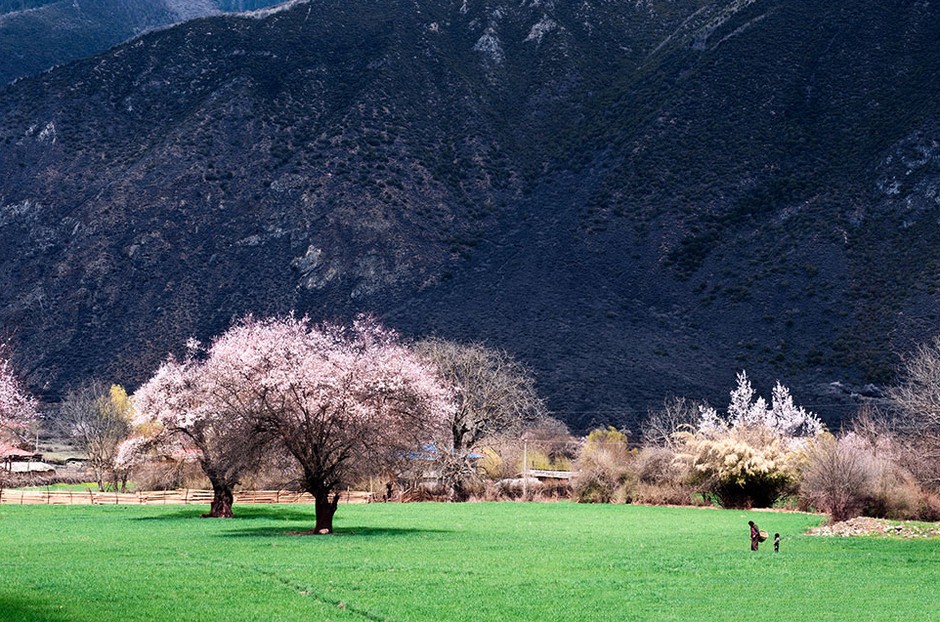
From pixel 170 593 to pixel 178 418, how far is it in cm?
2791

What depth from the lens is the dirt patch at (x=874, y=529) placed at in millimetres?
43625

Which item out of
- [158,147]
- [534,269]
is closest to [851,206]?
[534,269]

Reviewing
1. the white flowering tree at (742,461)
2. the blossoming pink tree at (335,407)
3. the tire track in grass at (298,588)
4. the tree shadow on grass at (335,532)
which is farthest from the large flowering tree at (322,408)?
the white flowering tree at (742,461)

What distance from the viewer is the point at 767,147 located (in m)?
119

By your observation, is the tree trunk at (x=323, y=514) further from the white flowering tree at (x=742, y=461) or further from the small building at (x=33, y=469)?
the small building at (x=33, y=469)

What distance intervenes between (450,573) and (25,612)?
10.9 meters

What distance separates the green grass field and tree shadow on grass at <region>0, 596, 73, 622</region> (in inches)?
1.3

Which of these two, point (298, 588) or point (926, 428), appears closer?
point (298, 588)

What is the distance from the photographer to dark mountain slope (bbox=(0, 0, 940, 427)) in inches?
3784

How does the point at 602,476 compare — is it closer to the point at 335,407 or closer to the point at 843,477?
the point at 843,477

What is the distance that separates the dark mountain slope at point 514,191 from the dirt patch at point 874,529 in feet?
132

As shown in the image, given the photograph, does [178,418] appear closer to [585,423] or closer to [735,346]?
[585,423]

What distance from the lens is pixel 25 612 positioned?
2081 centimetres

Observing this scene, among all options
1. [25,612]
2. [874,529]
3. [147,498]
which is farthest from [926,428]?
[147,498]
